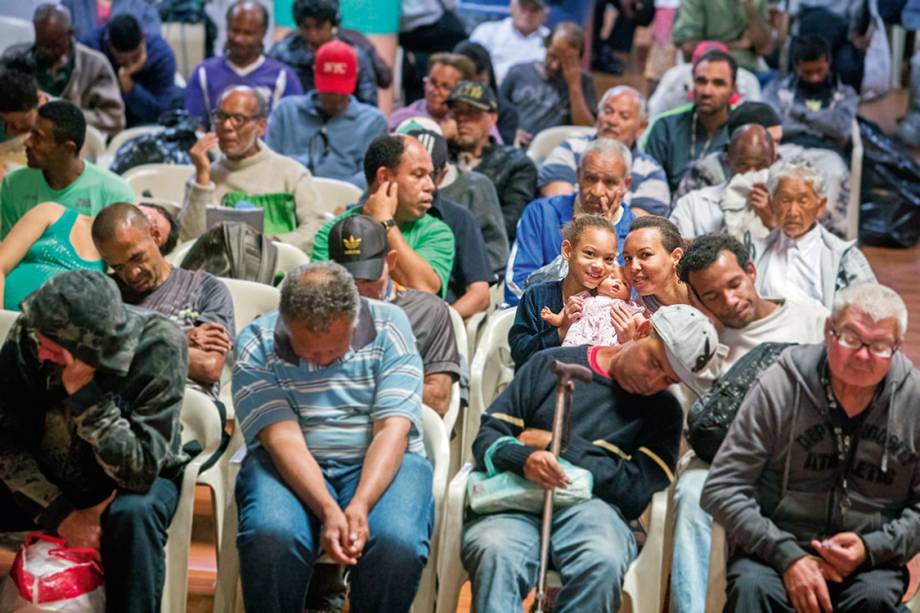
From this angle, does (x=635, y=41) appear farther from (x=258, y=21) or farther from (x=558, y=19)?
(x=258, y=21)

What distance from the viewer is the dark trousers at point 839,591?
3.27 m

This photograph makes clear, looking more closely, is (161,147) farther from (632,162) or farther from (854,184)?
(854,184)

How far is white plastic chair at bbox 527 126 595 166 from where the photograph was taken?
675 cm

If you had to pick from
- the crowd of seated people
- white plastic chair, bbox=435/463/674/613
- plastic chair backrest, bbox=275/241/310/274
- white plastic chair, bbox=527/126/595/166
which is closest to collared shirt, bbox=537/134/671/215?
the crowd of seated people

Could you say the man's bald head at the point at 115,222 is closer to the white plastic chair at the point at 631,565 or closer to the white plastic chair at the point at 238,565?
the white plastic chair at the point at 238,565

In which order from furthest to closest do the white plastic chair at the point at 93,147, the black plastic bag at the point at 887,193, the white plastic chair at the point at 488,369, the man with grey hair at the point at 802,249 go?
1. the black plastic bag at the point at 887,193
2. the white plastic chair at the point at 93,147
3. the man with grey hair at the point at 802,249
4. the white plastic chair at the point at 488,369

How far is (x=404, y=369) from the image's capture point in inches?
144

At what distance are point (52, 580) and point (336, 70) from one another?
3.45 metres

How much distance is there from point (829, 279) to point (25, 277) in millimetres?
2492

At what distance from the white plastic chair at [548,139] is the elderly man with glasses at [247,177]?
1.50 m

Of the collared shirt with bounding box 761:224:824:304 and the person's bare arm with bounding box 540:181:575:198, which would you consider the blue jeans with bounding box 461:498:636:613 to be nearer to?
the collared shirt with bounding box 761:224:824:304

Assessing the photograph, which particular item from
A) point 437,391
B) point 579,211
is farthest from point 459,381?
point 579,211

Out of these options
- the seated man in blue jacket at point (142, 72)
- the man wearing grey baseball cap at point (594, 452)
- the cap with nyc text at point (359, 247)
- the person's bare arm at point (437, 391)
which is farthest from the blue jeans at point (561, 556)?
the seated man in blue jacket at point (142, 72)

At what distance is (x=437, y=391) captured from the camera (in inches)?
162
